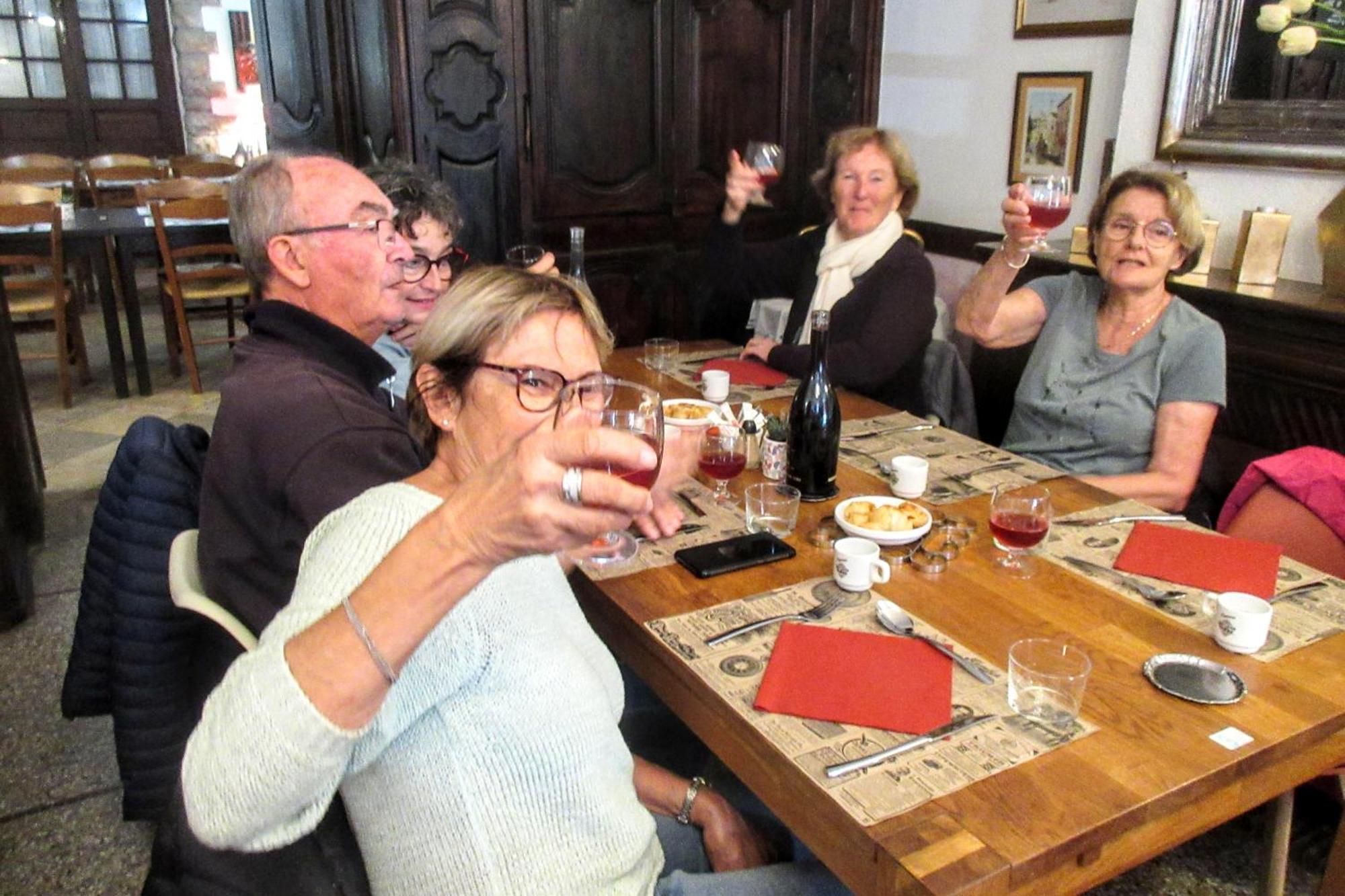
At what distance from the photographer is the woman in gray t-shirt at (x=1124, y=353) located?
2086 millimetres

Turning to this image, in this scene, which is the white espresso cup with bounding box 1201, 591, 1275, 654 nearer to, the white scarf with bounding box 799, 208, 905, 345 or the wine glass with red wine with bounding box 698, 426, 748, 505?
the wine glass with red wine with bounding box 698, 426, 748, 505

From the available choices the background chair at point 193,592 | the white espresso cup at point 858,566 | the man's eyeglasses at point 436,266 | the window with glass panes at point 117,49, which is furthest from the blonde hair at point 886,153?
the window with glass panes at point 117,49

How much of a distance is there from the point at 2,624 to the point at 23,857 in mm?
1059

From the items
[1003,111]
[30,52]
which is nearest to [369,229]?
[1003,111]

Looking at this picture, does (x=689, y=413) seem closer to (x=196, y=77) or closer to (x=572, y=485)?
(x=572, y=485)

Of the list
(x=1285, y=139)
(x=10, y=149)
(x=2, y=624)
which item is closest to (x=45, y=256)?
(x=2, y=624)

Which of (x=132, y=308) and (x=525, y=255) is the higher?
(x=525, y=255)

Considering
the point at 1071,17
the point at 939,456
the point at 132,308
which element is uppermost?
the point at 1071,17

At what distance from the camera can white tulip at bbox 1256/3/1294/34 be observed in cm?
255

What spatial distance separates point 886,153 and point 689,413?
3.66 feet

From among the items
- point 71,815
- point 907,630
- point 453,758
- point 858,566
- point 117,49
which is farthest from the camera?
point 117,49

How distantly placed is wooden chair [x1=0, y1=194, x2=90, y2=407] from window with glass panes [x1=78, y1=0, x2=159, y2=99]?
3237 millimetres

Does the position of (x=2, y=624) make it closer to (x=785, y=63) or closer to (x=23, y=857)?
(x=23, y=857)

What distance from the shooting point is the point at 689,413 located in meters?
2.18
